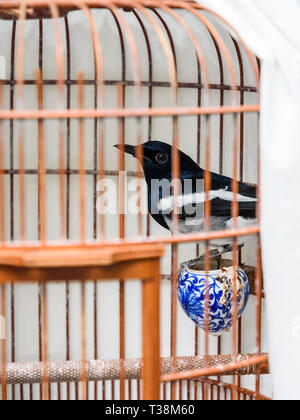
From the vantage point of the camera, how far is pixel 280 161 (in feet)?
3.49

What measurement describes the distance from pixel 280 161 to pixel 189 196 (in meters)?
0.35

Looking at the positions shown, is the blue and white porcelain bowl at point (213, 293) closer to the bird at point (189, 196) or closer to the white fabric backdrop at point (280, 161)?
the bird at point (189, 196)

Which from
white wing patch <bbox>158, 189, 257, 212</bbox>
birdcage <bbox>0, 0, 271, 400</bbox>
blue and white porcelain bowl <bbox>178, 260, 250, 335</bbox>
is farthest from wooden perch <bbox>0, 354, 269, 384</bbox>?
white wing patch <bbox>158, 189, 257, 212</bbox>

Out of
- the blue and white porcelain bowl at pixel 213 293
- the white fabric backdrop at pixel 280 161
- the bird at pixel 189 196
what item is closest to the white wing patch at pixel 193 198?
the bird at pixel 189 196

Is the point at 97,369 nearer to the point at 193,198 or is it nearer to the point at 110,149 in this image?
the point at 193,198

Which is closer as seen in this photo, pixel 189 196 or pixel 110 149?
pixel 189 196

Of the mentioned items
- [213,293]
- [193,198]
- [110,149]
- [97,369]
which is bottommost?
[97,369]

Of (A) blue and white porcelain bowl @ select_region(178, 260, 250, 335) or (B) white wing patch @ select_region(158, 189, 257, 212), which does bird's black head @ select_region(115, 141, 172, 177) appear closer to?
(B) white wing patch @ select_region(158, 189, 257, 212)

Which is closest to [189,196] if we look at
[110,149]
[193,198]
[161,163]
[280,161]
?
[193,198]

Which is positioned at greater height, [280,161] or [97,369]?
[280,161]

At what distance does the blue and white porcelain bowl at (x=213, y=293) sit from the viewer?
1.36m

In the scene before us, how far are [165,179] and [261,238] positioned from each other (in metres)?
0.42

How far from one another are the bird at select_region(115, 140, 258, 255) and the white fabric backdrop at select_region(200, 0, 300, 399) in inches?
8.9

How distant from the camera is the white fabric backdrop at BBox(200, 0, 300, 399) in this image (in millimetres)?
1062
